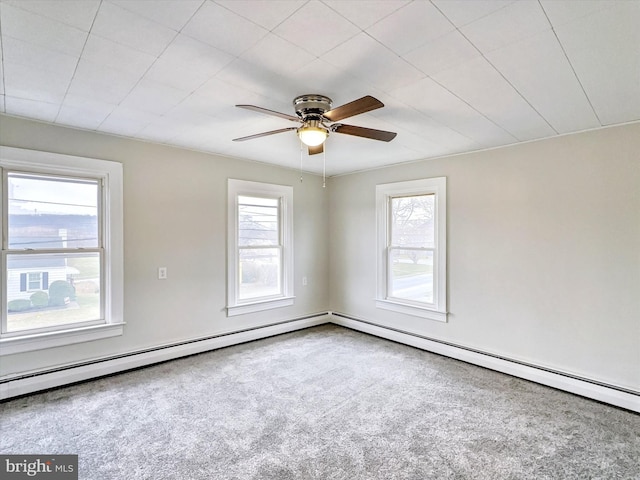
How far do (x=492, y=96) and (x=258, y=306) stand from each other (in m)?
3.52

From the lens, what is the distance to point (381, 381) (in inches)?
126

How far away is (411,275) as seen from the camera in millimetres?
4375

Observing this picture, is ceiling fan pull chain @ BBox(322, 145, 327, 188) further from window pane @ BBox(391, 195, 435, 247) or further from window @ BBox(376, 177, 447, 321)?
window pane @ BBox(391, 195, 435, 247)

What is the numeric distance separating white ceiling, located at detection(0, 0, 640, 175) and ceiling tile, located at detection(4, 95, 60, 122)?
0.01m

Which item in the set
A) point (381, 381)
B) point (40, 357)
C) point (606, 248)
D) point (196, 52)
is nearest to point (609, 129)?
point (606, 248)

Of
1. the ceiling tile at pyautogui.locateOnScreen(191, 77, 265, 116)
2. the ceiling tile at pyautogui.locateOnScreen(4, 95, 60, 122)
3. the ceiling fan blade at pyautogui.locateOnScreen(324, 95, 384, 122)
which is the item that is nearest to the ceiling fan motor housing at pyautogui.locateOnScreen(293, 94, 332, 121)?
the ceiling fan blade at pyautogui.locateOnScreen(324, 95, 384, 122)

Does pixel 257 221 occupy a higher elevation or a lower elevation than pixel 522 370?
higher

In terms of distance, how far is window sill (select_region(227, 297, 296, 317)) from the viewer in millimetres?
4203

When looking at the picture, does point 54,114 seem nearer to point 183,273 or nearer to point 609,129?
point 183,273

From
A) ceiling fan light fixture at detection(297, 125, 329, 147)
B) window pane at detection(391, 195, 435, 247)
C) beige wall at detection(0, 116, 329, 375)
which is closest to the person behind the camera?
ceiling fan light fixture at detection(297, 125, 329, 147)

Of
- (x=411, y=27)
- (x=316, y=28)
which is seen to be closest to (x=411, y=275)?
(x=411, y=27)

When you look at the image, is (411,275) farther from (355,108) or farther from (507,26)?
(507,26)

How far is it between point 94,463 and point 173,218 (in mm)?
2334

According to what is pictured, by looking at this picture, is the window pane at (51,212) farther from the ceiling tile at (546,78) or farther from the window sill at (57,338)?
the ceiling tile at (546,78)
